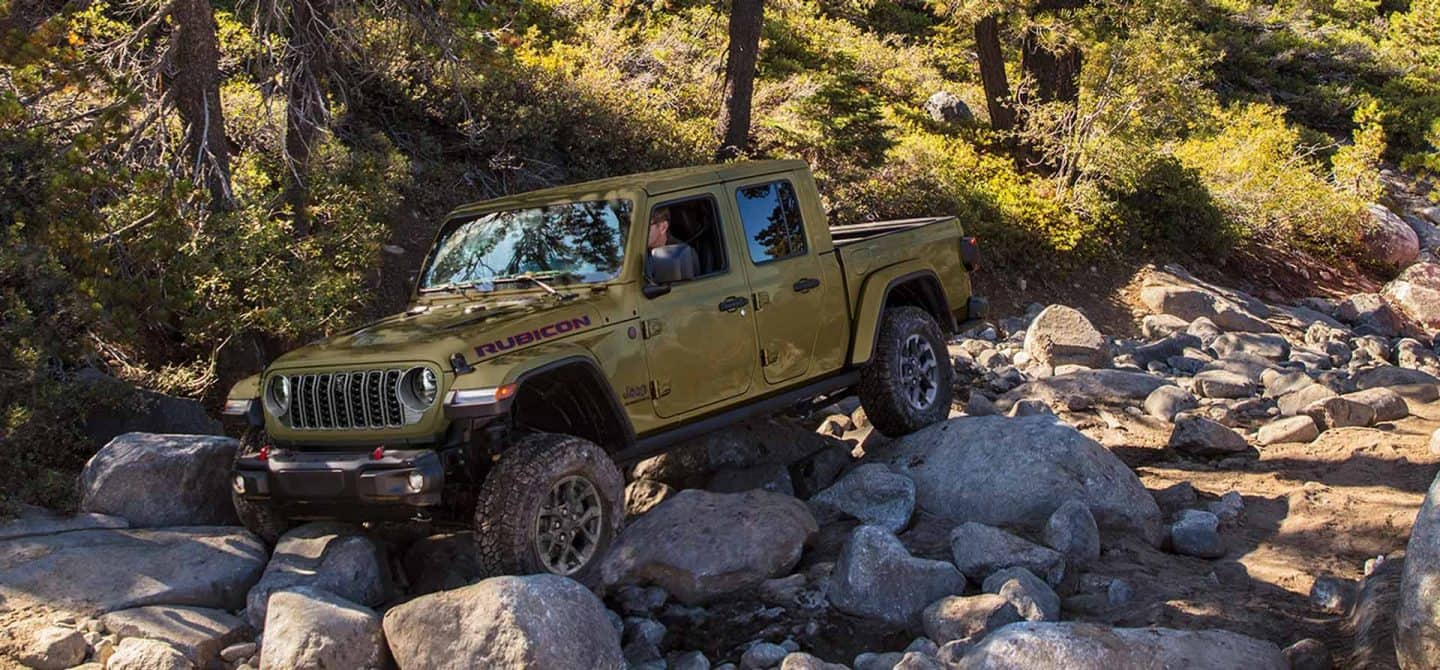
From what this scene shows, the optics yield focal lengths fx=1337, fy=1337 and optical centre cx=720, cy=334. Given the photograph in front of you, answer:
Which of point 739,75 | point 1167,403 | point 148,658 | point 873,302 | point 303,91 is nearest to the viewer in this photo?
point 148,658

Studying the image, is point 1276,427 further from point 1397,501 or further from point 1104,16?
point 1104,16

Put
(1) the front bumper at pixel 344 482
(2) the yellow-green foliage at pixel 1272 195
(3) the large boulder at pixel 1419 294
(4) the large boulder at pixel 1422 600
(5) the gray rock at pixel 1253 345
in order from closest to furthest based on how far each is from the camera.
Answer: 1. (4) the large boulder at pixel 1422 600
2. (1) the front bumper at pixel 344 482
3. (5) the gray rock at pixel 1253 345
4. (3) the large boulder at pixel 1419 294
5. (2) the yellow-green foliage at pixel 1272 195

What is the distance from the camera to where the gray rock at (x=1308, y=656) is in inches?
220

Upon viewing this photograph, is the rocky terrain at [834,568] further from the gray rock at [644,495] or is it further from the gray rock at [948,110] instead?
the gray rock at [948,110]

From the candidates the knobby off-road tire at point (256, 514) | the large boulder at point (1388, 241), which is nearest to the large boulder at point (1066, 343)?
the knobby off-road tire at point (256, 514)

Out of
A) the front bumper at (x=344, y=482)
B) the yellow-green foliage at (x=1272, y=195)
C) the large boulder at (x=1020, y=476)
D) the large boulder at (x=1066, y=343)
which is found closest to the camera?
the front bumper at (x=344, y=482)

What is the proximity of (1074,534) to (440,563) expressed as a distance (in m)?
3.39

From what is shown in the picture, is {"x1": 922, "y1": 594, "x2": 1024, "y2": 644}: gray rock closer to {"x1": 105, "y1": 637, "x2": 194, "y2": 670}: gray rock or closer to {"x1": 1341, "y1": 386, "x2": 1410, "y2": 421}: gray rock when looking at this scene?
{"x1": 105, "y1": 637, "x2": 194, "y2": 670}: gray rock

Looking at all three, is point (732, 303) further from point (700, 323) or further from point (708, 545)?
point (708, 545)

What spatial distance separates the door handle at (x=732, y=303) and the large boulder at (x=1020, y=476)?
161cm

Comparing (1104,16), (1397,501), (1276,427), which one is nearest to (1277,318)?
(1104,16)

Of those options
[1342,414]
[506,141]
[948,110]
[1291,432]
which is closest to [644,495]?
[1291,432]

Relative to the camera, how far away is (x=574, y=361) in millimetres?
6633

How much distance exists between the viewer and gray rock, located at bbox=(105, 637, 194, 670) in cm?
573
